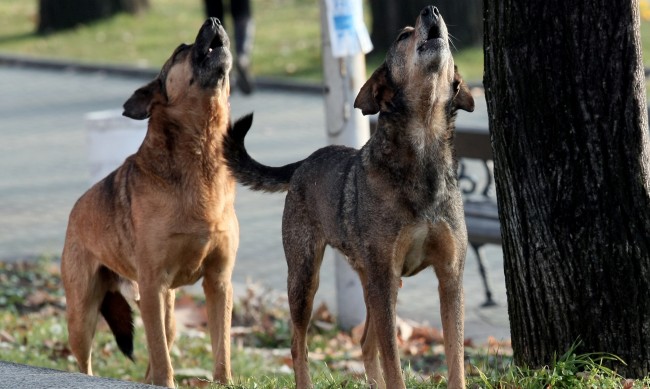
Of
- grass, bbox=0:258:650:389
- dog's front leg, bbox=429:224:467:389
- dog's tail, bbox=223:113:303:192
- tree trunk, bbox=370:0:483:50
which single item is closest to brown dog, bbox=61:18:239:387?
dog's tail, bbox=223:113:303:192

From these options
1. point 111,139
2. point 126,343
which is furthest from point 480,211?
point 126,343

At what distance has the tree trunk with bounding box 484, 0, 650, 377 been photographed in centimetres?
496

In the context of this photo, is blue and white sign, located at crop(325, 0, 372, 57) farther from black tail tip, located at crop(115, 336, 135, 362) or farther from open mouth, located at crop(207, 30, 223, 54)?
black tail tip, located at crop(115, 336, 135, 362)

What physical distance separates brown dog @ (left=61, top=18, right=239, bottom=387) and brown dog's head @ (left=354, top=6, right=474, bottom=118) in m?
1.15

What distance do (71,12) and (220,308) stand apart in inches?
791

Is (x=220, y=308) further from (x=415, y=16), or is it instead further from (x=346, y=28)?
Result: (x=415, y=16)

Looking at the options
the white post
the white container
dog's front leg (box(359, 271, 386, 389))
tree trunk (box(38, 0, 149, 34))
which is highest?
the white post

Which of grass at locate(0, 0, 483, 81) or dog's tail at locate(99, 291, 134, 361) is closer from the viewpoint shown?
dog's tail at locate(99, 291, 134, 361)

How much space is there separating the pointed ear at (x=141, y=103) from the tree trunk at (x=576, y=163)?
169 cm

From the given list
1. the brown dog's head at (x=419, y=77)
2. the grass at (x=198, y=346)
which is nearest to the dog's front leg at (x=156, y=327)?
the grass at (x=198, y=346)

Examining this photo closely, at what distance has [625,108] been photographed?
4.99 m

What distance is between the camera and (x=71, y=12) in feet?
82.0

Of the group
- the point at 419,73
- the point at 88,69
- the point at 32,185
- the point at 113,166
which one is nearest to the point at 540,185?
the point at 419,73

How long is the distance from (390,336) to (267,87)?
13721 mm
